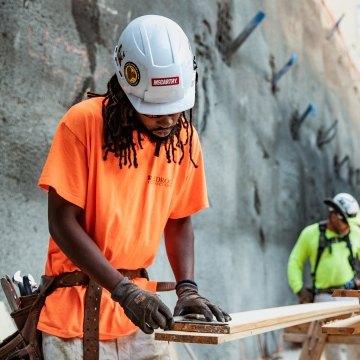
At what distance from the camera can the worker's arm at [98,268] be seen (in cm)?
226

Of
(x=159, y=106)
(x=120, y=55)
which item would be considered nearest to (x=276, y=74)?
(x=120, y=55)

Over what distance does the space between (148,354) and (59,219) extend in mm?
585

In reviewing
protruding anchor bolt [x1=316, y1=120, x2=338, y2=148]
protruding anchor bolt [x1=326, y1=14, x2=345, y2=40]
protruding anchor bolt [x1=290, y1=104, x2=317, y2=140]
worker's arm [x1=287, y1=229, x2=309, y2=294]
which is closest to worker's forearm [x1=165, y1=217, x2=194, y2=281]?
worker's arm [x1=287, y1=229, x2=309, y2=294]

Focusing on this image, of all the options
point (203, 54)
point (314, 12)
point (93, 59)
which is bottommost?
point (93, 59)

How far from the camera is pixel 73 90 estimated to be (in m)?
4.94

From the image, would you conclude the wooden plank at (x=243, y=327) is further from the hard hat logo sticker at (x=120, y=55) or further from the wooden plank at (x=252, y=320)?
the hard hat logo sticker at (x=120, y=55)

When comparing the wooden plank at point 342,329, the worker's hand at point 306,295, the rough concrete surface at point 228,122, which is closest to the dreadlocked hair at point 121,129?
the wooden plank at point 342,329

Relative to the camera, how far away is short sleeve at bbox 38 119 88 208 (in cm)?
239

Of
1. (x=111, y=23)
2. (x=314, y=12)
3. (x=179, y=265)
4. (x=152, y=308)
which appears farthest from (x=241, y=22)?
(x=152, y=308)

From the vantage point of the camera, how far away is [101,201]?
8.00ft

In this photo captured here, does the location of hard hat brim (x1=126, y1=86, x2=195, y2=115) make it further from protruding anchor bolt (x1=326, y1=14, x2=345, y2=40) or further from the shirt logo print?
protruding anchor bolt (x1=326, y1=14, x2=345, y2=40)

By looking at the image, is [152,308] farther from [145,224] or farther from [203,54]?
[203,54]

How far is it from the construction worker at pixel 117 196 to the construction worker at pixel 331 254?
497cm

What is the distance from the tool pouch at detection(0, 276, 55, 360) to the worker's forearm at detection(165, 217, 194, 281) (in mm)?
537
